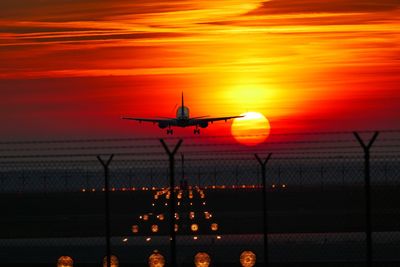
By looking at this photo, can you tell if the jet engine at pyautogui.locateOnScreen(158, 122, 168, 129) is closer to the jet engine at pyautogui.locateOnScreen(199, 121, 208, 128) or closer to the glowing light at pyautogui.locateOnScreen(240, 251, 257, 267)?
the jet engine at pyautogui.locateOnScreen(199, 121, 208, 128)

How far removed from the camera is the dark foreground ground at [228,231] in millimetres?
46228

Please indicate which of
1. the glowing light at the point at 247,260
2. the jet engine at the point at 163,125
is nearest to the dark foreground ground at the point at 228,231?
the glowing light at the point at 247,260

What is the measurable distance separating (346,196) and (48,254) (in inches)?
3017

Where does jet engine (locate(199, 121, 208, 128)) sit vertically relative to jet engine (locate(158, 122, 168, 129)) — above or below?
below

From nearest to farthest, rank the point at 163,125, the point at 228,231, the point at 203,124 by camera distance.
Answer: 1. the point at 228,231
2. the point at 203,124
3. the point at 163,125

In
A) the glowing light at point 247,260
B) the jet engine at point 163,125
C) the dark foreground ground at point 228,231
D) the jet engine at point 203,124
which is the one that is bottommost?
the glowing light at point 247,260

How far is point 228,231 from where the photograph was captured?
6894 centimetres

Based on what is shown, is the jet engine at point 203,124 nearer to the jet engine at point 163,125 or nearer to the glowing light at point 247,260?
the jet engine at point 163,125

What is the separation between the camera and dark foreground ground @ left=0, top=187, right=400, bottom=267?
46.2 meters

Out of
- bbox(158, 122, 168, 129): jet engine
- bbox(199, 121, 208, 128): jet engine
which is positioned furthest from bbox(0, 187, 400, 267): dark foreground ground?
bbox(158, 122, 168, 129): jet engine

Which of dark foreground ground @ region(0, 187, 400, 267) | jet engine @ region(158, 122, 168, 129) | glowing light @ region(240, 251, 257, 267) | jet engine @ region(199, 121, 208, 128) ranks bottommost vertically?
glowing light @ region(240, 251, 257, 267)

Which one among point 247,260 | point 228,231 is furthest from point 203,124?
point 247,260

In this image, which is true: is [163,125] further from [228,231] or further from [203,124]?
[228,231]

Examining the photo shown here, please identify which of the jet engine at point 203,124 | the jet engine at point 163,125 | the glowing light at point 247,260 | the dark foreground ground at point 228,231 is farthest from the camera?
the jet engine at point 163,125
